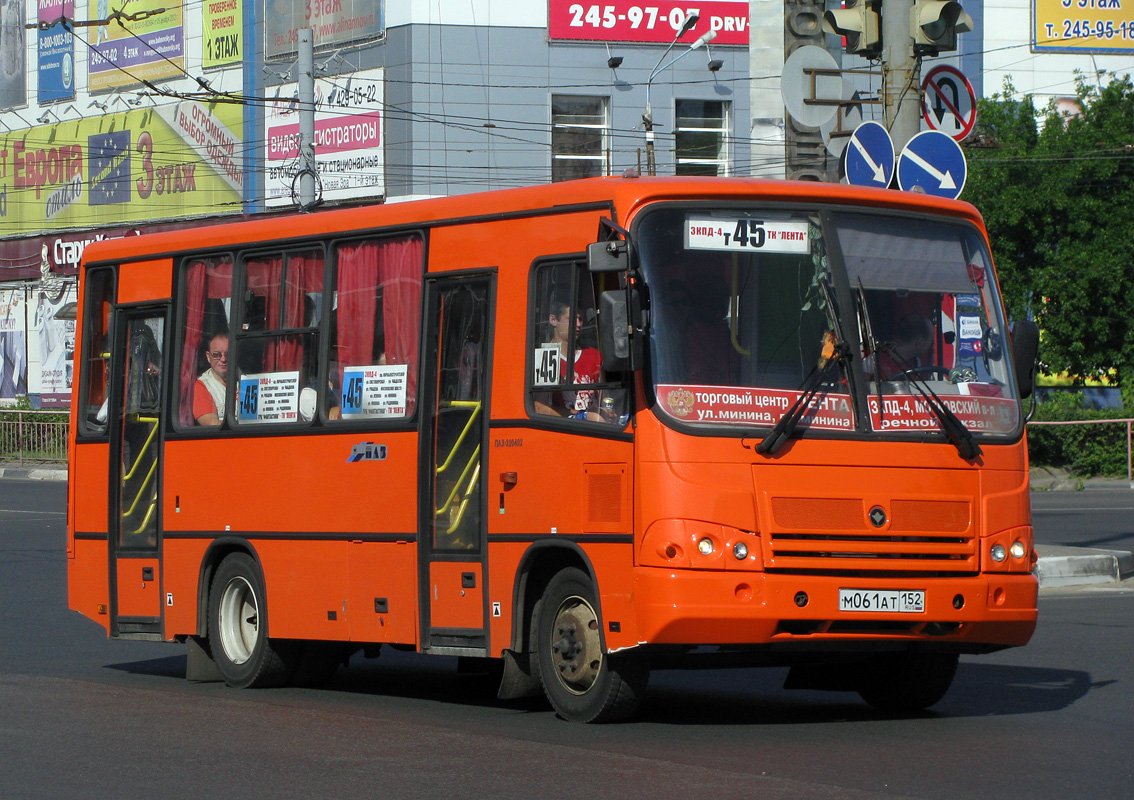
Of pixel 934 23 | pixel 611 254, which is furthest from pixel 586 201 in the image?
pixel 934 23

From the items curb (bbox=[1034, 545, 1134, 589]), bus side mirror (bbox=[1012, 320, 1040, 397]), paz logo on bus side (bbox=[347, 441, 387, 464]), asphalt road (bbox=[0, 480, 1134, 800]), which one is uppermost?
bus side mirror (bbox=[1012, 320, 1040, 397])

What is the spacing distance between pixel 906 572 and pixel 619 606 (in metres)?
1.40

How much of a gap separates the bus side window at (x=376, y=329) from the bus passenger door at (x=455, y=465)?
202 mm

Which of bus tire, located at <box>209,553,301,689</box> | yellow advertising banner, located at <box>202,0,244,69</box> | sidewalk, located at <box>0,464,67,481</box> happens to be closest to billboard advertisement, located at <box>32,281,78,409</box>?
yellow advertising banner, located at <box>202,0,244,69</box>

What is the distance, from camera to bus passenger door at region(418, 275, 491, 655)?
995 cm

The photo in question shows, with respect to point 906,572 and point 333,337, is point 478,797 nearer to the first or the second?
point 906,572

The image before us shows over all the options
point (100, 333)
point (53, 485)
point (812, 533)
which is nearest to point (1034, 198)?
point (53, 485)

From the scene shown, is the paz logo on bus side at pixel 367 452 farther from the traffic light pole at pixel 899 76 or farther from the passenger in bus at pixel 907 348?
the traffic light pole at pixel 899 76

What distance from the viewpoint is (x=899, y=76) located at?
554 inches

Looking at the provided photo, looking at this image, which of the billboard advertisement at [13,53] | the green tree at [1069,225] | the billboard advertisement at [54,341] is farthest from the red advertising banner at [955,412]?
the billboard advertisement at [13,53]

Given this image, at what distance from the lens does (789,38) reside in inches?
597

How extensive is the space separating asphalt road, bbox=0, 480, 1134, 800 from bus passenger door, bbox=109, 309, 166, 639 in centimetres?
49

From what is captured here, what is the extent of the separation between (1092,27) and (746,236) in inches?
1834

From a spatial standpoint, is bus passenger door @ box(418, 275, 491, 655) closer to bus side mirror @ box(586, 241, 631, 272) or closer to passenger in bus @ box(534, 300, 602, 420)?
passenger in bus @ box(534, 300, 602, 420)
